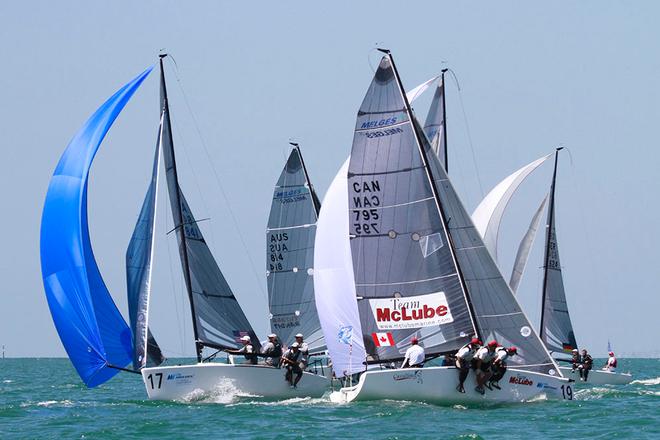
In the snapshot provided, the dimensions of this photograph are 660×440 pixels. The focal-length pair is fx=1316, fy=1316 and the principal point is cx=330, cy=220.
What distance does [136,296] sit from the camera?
103 ft

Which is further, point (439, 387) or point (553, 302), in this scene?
point (553, 302)

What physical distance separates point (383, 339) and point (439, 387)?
2437mm

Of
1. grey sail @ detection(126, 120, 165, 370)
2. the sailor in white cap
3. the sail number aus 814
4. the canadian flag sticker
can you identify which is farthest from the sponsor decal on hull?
grey sail @ detection(126, 120, 165, 370)

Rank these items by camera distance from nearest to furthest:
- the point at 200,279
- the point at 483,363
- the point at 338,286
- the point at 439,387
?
the point at 439,387 < the point at 483,363 < the point at 338,286 < the point at 200,279

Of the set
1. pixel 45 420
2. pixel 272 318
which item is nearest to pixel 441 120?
pixel 272 318

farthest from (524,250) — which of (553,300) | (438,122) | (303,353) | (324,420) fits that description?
(324,420)

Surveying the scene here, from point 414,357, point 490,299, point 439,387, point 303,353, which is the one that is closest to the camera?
point 439,387

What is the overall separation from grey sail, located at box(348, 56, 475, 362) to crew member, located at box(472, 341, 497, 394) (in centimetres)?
130

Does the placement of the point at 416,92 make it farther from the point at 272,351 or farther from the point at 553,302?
the point at 553,302

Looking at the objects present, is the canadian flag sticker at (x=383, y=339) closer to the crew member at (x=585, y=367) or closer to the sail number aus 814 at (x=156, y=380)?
the sail number aus 814 at (x=156, y=380)

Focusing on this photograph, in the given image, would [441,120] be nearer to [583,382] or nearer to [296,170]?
[296,170]

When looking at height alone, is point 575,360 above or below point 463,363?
above

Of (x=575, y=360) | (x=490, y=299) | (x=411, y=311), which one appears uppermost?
(x=490, y=299)

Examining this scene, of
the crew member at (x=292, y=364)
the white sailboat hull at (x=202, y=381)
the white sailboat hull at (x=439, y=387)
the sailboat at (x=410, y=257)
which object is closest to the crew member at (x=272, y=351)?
the crew member at (x=292, y=364)
